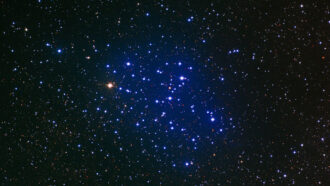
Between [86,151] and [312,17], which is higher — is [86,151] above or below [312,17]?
below

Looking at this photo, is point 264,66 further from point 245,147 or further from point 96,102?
point 96,102

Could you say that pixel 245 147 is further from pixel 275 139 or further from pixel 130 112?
pixel 130 112

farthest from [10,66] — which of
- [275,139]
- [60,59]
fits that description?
[275,139]

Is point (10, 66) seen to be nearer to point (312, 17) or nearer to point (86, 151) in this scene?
point (86, 151)

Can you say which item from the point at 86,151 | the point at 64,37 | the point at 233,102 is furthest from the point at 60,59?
the point at 233,102

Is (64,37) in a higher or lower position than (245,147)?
higher
